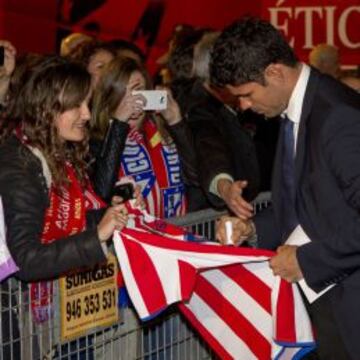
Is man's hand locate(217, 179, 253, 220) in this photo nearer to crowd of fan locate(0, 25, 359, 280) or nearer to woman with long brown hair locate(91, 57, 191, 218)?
crowd of fan locate(0, 25, 359, 280)

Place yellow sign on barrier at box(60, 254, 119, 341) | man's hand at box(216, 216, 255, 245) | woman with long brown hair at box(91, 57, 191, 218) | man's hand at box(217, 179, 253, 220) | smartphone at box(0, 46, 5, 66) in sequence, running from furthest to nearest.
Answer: woman with long brown hair at box(91, 57, 191, 218), smartphone at box(0, 46, 5, 66), man's hand at box(217, 179, 253, 220), man's hand at box(216, 216, 255, 245), yellow sign on barrier at box(60, 254, 119, 341)

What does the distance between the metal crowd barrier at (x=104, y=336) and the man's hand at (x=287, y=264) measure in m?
0.73

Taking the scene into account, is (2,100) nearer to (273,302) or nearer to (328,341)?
(273,302)

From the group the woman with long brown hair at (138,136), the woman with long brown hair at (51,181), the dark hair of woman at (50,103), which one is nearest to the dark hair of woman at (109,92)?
the woman with long brown hair at (138,136)

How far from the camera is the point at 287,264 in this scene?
4191 mm

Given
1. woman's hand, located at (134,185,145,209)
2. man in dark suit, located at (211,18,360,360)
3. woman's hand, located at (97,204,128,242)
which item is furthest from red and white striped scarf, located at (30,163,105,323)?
man in dark suit, located at (211,18,360,360)

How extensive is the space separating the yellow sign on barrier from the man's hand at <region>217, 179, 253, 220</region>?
0.62 m

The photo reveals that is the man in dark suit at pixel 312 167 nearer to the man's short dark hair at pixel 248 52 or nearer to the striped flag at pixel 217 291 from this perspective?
the man's short dark hair at pixel 248 52

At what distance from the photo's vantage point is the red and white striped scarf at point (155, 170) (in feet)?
17.6

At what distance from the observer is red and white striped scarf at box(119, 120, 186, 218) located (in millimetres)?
5363

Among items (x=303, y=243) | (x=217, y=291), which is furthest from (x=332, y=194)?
(x=217, y=291)

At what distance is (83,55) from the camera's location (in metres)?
6.34

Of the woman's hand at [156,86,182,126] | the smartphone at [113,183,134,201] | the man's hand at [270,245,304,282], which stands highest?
the woman's hand at [156,86,182,126]

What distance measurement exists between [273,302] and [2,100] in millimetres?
1555
